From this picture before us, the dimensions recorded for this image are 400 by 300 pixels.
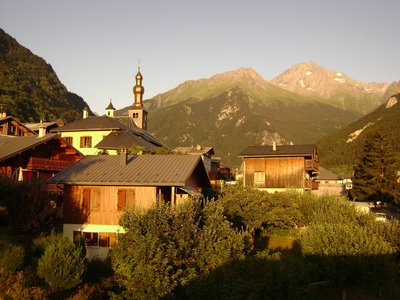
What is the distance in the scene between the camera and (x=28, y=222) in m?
25.2

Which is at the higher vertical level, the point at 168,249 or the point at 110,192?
the point at 110,192

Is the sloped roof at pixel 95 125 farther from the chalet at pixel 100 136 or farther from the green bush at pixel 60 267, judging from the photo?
the green bush at pixel 60 267

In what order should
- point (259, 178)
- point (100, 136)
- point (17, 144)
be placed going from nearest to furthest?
point (17, 144) → point (259, 178) → point (100, 136)

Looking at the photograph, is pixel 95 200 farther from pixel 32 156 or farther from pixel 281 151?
pixel 281 151

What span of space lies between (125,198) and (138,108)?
6126cm

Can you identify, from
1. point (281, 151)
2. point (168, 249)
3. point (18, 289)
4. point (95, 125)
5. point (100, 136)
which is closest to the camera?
point (18, 289)

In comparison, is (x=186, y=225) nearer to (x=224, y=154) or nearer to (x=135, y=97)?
(x=135, y=97)

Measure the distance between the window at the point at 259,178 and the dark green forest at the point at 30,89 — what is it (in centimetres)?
4877

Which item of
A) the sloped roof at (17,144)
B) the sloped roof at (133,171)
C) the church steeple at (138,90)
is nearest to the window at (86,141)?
the sloped roof at (17,144)

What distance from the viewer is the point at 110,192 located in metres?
27.2

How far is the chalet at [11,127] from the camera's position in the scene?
57031mm

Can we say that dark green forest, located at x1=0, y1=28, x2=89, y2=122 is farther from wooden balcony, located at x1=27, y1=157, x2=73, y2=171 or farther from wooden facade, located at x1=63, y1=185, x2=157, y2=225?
wooden facade, located at x1=63, y1=185, x2=157, y2=225

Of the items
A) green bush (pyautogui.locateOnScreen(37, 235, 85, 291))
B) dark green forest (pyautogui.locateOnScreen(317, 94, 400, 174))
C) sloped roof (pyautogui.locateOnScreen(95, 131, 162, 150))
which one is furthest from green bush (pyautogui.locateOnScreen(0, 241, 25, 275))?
dark green forest (pyautogui.locateOnScreen(317, 94, 400, 174))

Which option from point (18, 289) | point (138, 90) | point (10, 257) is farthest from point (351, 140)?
point (18, 289)
